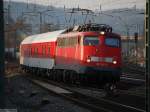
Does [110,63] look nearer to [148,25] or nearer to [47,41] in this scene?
[47,41]

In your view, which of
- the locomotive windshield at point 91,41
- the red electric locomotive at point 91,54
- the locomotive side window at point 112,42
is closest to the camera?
the red electric locomotive at point 91,54

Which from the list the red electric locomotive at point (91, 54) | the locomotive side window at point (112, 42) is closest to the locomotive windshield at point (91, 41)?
the red electric locomotive at point (91, 54)

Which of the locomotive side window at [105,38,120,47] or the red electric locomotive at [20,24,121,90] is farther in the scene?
the locomotive side window at [105,38,120,47]

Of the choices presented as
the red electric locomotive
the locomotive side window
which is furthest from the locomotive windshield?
the locomotive side window

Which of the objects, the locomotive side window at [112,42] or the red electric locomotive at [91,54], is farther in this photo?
the locomotive side window at [112,42]

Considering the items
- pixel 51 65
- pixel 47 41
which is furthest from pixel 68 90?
pixel 47 41

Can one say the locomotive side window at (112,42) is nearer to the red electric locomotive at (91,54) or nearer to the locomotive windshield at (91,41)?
the red electric locomotive at (91,54)

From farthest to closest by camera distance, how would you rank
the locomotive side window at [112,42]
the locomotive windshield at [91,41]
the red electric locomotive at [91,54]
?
the locomotive side window at [112,42], the locomotive windshield at [91,41], the red electric locomotive at [91,54]

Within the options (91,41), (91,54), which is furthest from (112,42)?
(91,54)

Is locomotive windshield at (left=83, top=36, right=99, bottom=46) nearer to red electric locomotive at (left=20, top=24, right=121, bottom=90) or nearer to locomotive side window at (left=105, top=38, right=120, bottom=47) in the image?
red electric locomotive at (left=20, top=24, right=121, bottom=90)

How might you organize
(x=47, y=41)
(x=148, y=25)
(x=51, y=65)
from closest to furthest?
(x=148, y=25) < (x=51, y=65) < (x=47, y=41)

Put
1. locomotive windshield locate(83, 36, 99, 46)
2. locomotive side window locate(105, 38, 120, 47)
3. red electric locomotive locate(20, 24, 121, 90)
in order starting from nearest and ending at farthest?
red electric locomotive locate(20, 24, 121, 90), locomotive windshield locate(83, 36, 99, 46), locomotive side window locate(105, 38, 120, 47)

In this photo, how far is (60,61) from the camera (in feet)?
101

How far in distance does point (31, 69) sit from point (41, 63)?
636 centimetres
